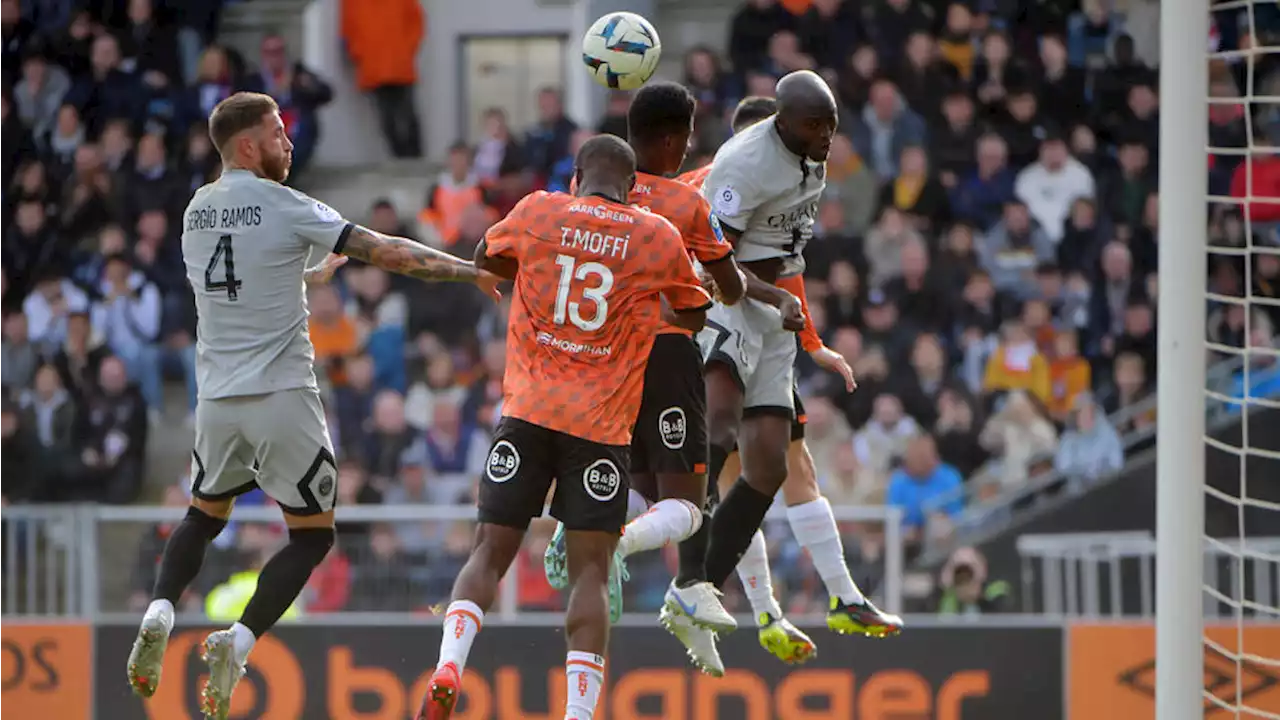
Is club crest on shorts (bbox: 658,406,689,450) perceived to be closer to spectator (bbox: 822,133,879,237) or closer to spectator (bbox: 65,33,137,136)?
spectator (bbox: 822,133,879,237)

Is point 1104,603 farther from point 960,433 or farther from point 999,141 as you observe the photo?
point 999,141

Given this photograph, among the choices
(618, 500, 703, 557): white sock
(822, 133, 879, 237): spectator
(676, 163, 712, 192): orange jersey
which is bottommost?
(618, 500, 703, 557): white sock

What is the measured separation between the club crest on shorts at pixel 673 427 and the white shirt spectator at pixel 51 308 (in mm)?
9404

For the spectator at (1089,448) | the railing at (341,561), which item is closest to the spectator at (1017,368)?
the spectator at (1089,448)

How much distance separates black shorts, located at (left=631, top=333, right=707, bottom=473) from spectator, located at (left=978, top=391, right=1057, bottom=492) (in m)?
6.62

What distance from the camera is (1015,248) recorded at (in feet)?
51.4

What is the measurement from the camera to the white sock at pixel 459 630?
274 inches

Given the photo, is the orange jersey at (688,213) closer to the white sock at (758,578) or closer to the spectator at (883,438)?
the white sock at (758,578)

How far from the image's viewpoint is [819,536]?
8797 millimetres

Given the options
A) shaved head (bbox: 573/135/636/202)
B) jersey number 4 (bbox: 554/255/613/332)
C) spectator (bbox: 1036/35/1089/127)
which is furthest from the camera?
spectator (bbox: 1036/35/1089/127)

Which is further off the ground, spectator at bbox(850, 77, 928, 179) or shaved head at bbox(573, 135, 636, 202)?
spectator at bbox(850, 77, 928, 179)

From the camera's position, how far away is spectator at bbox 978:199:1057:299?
15.6 metres

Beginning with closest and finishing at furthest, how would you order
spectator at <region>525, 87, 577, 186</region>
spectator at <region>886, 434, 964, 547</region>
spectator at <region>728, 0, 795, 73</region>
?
spectator at <region>886, 434, 964, 547</region> < spectator at <region>525, 87, 577, 186</region> < spectator at <region>728, 0, 795, 73</region>

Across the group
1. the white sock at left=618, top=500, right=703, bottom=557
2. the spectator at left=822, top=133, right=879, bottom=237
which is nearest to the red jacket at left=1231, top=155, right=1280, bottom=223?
the spectator at left=822, top=133, right=879, bottom=237
